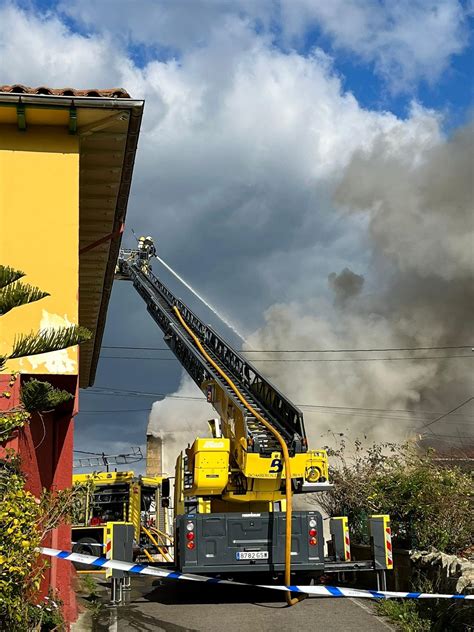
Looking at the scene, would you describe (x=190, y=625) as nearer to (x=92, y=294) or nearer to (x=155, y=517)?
(x=92, y=294)

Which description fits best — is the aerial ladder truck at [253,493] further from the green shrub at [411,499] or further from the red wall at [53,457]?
the red wall at [53,457]

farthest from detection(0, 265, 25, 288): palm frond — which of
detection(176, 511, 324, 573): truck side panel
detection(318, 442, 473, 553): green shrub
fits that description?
detection(318, 442, 473, 553): green shrub

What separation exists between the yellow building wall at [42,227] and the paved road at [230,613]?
334cm

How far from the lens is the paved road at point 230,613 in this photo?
8.42 m

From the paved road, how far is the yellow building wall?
11.0ft

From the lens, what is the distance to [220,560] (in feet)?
33.2

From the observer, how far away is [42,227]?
28.8 feet

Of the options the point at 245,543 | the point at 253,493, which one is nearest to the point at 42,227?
the point at 253,493

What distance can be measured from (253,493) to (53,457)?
10.3ft

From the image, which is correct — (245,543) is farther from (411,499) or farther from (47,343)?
(47,343)

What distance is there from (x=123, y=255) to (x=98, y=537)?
865 centimetres

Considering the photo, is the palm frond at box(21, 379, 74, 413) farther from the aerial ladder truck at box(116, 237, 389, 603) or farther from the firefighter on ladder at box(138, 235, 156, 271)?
the firefighter on ladder at box(138, 235, 156, 271)

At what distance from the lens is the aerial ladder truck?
1016 cm

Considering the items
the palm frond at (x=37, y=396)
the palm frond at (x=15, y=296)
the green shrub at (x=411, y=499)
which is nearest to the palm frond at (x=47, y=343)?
the palm frond at (x=15, y=296)
